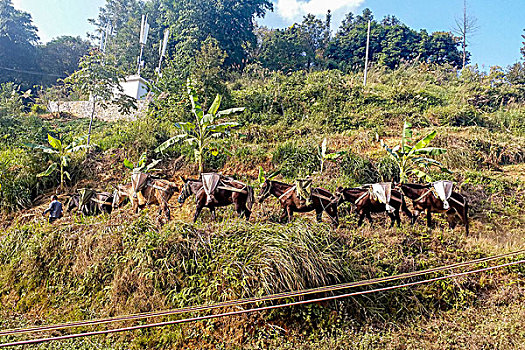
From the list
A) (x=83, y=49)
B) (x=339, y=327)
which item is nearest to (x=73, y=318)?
(x=339, y=327)

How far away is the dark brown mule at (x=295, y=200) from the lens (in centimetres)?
636

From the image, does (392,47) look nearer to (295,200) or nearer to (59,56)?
(295,200)

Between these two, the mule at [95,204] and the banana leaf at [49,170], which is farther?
the banana leaf at [49,170]

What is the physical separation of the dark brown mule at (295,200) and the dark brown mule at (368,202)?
0.92ft

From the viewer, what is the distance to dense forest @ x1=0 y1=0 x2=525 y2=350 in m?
4.50

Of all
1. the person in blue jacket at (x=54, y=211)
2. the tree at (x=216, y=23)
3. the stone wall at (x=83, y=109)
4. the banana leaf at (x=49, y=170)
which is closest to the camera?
the person in blue jacket at (x=54, y=211)

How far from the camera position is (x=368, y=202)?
6.49 m

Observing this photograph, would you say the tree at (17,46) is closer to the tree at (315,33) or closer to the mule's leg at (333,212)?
the tree at (315,33)

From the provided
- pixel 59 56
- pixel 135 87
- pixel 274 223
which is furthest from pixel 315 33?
pixel 274 223

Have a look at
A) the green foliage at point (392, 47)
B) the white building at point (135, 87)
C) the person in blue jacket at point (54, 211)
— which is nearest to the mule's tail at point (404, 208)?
the person in blue jacket at point (54, 211)

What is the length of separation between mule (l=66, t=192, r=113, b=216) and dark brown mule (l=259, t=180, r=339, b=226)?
356 centimetres

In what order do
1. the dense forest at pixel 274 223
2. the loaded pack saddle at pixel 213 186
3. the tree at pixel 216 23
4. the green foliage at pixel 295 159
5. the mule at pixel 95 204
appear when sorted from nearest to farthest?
1. the dense forest at pixel 274 223
2. the loaded pack saddle at pixel 213 186
3. the mule at pixel 95 204
4. the green foliage at pixel 295 159
5. the tree at pixel 216 23

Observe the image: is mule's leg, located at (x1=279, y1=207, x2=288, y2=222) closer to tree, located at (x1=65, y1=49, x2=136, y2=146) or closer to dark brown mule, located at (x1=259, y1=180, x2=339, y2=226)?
dark brown mule, located at (x1=259, y1=180, x2=339, y2=226)

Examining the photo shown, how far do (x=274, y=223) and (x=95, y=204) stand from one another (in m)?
4.26
